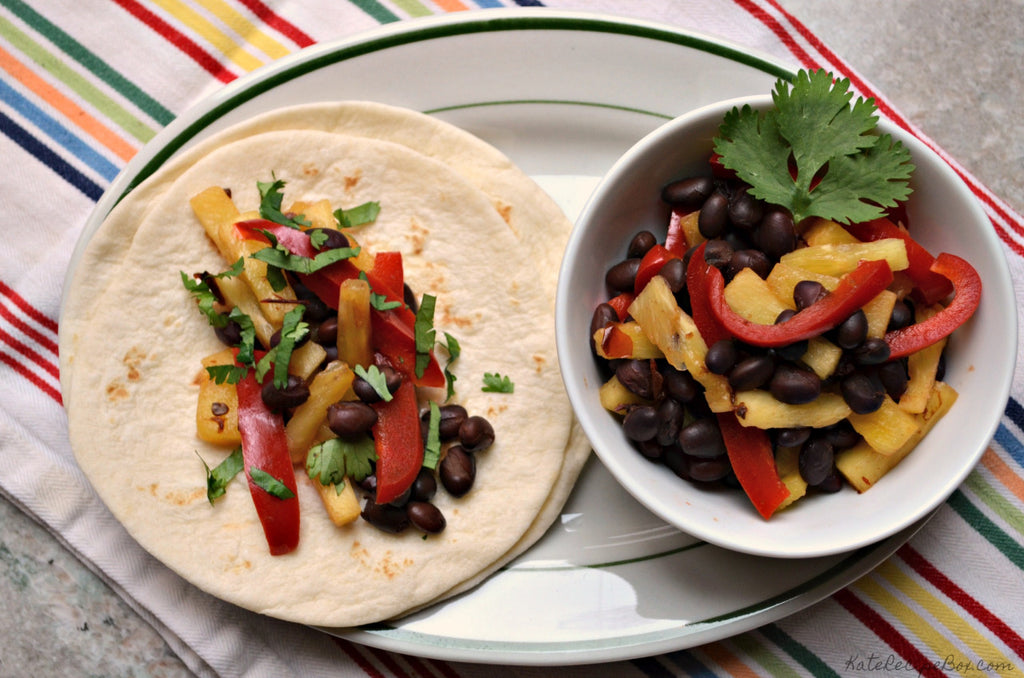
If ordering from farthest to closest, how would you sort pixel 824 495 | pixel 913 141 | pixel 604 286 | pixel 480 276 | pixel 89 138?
pixel 89 138 → pixel 480 276 → pixel 604 286 → pixel 824 495 → pixel 913 141

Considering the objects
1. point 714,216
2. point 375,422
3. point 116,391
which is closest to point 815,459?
point 714,216

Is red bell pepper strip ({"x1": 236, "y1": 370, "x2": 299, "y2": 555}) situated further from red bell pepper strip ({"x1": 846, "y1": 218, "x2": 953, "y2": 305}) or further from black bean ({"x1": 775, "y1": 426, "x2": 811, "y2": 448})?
red bell pepper strip ({"x1": 846, "y1": 218, "x2": 953, "y2": 305})

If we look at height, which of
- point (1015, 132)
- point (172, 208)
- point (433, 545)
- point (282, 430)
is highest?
point (1015, 132)

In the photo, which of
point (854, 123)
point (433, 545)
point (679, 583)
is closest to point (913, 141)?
point (854, 123)

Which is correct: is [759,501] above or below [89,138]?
above

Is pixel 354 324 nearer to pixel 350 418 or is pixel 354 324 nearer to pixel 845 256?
pixel 350 418

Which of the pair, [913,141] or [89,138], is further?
[89,138]

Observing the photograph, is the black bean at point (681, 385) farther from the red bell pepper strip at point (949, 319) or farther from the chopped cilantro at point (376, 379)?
the chopped cilantro at point (376, 379)

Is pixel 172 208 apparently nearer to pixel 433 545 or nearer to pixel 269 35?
pixel 269 35
